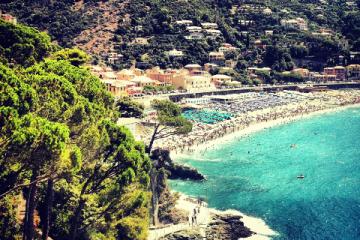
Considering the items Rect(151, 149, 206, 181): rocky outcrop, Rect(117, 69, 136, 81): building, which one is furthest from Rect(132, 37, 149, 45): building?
Rect(151, 149, 206, 181): rocky outcrop

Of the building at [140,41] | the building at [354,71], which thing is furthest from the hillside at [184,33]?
the building at [354,71]

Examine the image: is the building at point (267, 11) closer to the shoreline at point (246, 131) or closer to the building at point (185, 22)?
the building at point (185, 22)

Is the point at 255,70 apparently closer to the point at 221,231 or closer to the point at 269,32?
the point at 269,32

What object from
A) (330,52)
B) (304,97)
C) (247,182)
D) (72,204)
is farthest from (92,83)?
(330,52)

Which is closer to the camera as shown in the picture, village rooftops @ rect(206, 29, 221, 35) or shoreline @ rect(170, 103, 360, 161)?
shoreline @ rect(170, 103, 360, 161)

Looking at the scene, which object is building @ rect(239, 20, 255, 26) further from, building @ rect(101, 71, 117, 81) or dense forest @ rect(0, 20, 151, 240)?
dense forest @ rect(0, 20, 151, 240)

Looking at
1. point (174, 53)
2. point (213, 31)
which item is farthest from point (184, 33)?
point (174, 53)
